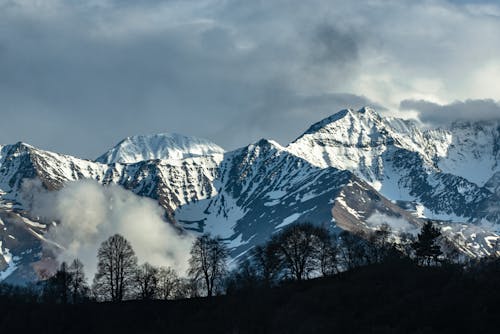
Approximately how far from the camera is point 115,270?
584ft

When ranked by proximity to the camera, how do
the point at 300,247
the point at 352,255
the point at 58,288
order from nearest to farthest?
the point at 58,288 → the point at 300,247 → the point at 352,255

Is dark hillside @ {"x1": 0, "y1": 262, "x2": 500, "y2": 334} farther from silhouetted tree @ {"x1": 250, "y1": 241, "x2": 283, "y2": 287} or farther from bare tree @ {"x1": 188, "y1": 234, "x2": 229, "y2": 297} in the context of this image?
bare tree @ {"x1": 188, "y1": 234, "x2": 229, "y2": 297}

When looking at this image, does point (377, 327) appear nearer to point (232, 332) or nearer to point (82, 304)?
point (232, 332)

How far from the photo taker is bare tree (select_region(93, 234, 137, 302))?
17438 cm

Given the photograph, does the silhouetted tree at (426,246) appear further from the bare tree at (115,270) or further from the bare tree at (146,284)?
the bare tree at (115,270)

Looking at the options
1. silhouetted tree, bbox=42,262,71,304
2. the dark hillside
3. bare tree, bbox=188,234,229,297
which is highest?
bare tree, bbox=188,234,229,297

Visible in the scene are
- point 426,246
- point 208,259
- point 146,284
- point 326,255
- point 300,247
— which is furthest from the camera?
point 208,259

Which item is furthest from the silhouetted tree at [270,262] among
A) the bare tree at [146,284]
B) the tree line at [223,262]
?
the bare tree at [146,284]

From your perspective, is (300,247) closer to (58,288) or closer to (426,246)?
(426,246)

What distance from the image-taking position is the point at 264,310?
140 m

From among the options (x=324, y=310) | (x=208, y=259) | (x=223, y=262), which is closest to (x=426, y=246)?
(x=223, y=262)

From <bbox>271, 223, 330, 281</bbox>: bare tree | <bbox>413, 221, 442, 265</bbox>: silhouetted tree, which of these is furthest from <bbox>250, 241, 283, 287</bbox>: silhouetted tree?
<bbox>413, 221, 442, 265</bbox>: silhouetted tree

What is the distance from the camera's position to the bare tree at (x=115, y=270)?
17438 cm

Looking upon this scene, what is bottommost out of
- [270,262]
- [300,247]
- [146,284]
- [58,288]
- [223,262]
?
[146,284]
